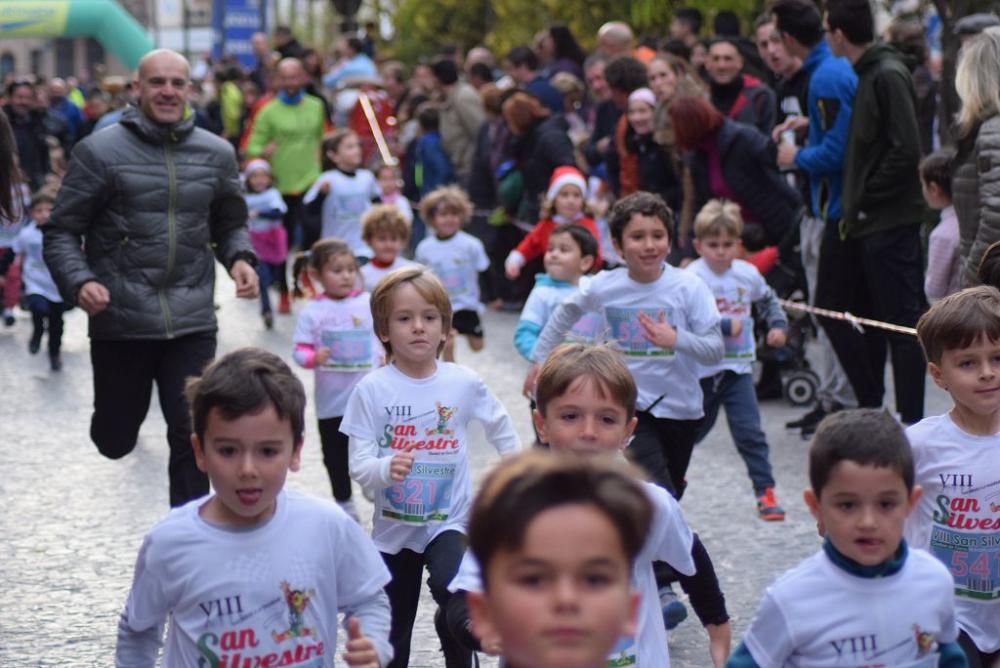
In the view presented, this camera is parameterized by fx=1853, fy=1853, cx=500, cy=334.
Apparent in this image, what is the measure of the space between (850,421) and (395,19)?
3199 centimetres

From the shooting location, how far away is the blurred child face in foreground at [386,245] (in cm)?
1077

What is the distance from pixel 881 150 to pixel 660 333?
336cm

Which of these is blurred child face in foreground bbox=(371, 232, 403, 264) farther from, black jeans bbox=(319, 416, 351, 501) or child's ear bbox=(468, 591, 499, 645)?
child's ear bbox=(468, 591, 499, 645)

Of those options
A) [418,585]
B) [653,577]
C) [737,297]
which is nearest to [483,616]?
[653,577]

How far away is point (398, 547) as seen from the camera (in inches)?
225

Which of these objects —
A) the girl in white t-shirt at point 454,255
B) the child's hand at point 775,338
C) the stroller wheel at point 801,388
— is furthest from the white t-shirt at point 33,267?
the child's hand at point 775,338

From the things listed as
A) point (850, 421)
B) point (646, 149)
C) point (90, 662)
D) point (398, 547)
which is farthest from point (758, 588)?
point (646, 149)

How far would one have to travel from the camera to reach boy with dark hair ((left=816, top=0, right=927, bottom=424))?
9.53 metres

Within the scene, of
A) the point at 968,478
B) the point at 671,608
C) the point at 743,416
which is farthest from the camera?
the point at 743,416

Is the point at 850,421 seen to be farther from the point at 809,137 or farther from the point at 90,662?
the point at 809,137

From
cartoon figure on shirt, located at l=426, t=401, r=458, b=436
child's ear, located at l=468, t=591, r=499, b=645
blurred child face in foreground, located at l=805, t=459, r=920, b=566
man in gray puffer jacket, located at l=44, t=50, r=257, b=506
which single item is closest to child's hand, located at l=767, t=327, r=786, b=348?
man in gray puffer jacket, located at l=44, t=50, r=257, b=506

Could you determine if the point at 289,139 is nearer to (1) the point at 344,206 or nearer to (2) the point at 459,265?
(1) the point at 344,206

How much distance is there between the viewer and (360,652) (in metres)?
3.83

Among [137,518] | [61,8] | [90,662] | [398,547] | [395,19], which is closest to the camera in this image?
[398,547]
